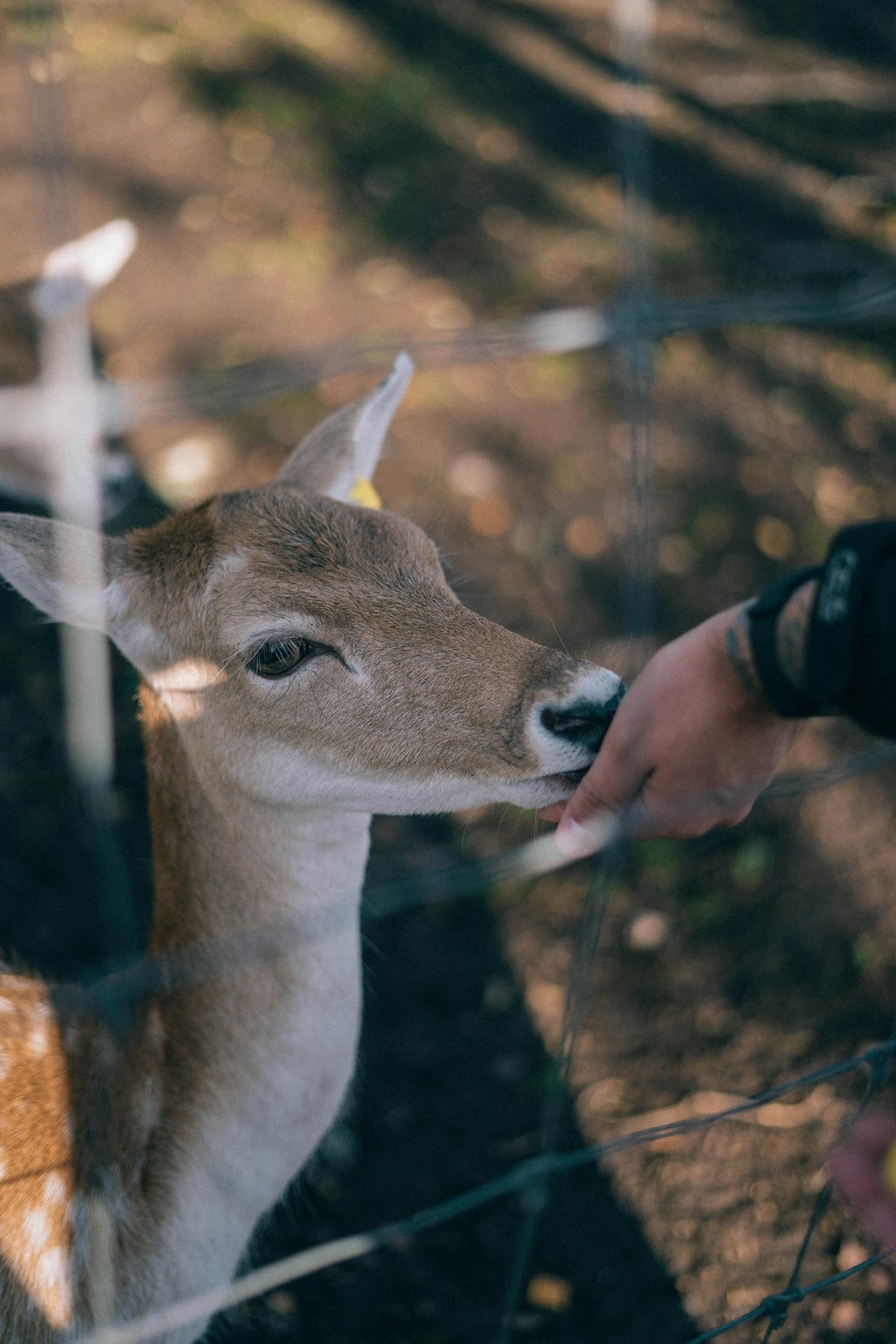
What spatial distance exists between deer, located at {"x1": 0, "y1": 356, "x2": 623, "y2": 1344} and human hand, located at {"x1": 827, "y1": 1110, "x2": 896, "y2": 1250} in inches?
25.5

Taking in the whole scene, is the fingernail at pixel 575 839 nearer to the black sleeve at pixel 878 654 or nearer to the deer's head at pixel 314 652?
the deer's head at pixel 314 652

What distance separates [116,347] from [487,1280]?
164 inches

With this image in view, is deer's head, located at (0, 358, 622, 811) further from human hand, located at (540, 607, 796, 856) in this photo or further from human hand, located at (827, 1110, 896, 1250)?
human hand, located at (827, 1110, 896, 1250)

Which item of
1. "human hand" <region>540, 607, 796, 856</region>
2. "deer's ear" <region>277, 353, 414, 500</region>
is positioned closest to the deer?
"human hand" <region>540, 607, 796, 856</region>

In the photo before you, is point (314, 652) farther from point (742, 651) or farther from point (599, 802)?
point (742, 651)

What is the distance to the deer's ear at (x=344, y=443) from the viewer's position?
2.25 m

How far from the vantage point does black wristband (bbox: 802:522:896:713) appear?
135 centimetres

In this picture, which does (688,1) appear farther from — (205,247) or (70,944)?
(70,944)

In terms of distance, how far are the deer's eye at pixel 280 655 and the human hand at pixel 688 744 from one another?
1.93 feet

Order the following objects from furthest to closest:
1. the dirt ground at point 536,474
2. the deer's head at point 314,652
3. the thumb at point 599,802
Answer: the dirt ground at point 536,474, the deer's head at point 314,652, the thumb at point 599,802

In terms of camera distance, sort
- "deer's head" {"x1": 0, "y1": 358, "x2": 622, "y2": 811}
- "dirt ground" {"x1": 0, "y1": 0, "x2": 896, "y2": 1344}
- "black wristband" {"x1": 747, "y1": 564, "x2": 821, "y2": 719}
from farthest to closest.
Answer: "dirt ground" {"x1": 0, "y1": 0, "x2": 896, "y2": 1344} → "deer's head" {"x1": 0, "y1": 358, "x2": 622, "y2": 811} → "black wristband" {"x1": 747, "y1": 564, "x2": 821, "y2": 719}

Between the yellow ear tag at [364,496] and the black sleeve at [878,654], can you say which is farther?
the yellow ear tag at [364,496]

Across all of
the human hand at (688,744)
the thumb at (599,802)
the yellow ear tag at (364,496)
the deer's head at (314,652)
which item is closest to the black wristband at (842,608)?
the human hand at (688,744)

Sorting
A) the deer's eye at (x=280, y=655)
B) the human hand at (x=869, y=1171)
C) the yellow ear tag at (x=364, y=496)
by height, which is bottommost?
the human hand at (x=869, y=1171)
